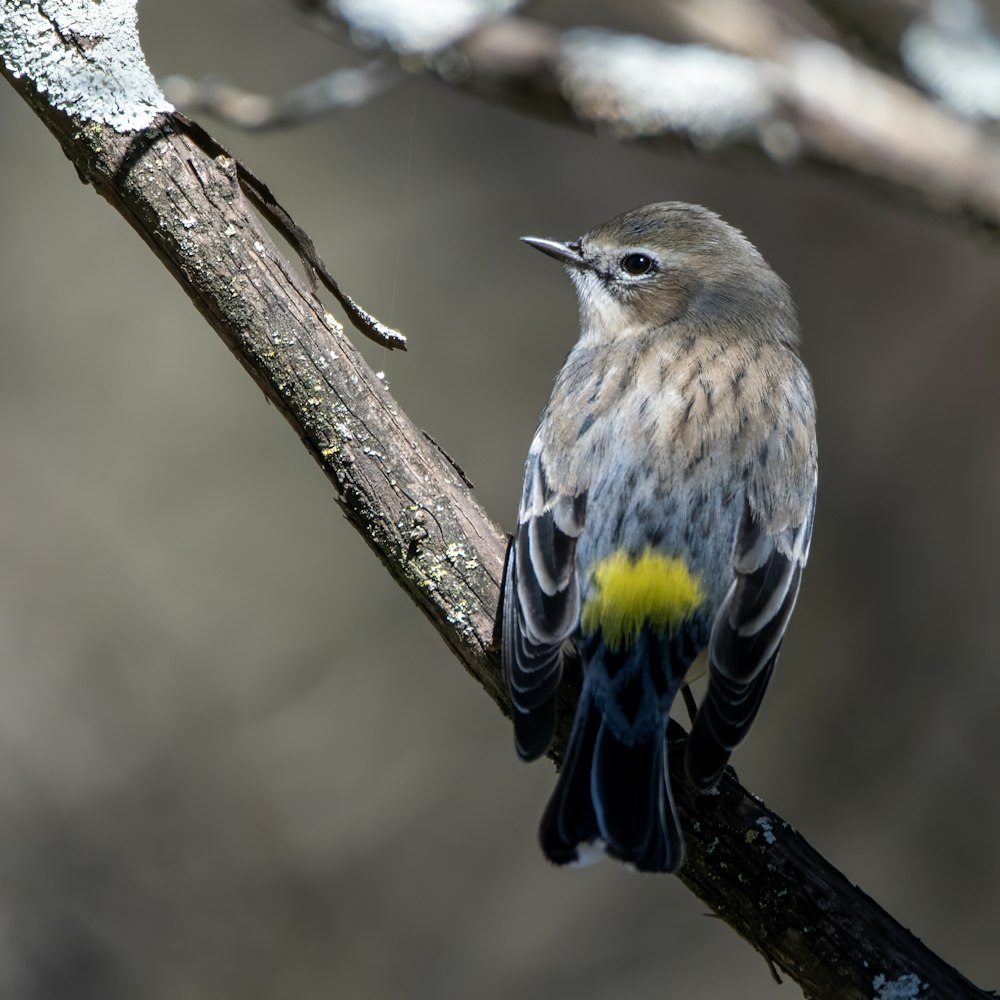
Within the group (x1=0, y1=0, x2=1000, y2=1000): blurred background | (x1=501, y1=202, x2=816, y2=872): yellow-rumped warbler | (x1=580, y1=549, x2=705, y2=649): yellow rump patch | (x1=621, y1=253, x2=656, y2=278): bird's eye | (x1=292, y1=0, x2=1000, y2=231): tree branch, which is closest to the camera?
(x1=501, y1=202, x2=816, y2=872): yellow-rumped warbler

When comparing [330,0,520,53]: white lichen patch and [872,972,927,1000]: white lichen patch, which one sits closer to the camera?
[872,972,927,1000]: white lichen patch

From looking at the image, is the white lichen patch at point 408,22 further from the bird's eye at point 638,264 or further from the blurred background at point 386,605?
the blurred background at point 386,605

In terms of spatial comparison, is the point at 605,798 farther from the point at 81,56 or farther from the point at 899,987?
the point at 81,56

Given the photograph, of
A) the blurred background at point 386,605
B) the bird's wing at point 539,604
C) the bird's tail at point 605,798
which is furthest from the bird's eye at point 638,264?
the blurred background at point 386,605

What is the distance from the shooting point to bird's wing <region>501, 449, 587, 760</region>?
129 inches

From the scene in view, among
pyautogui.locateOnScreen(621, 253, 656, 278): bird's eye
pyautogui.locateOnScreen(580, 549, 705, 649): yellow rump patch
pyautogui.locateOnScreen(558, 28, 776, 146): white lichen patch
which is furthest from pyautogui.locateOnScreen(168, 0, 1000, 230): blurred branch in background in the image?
pyautogui.locateOnScreen(580, 549, 705, 649): yellow rump patch

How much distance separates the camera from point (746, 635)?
3643 mm

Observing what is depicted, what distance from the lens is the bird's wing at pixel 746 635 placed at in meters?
3.27

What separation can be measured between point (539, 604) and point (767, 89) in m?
2.06

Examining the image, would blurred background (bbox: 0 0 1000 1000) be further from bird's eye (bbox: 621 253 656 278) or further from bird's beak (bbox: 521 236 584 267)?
bird's eye (bbox: 621 253 656 278)

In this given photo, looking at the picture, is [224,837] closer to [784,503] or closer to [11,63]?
[784,503]

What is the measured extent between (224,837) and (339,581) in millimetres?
1571

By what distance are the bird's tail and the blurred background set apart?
3.46 metres

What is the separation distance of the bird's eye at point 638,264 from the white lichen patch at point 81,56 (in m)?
A: 2.03
